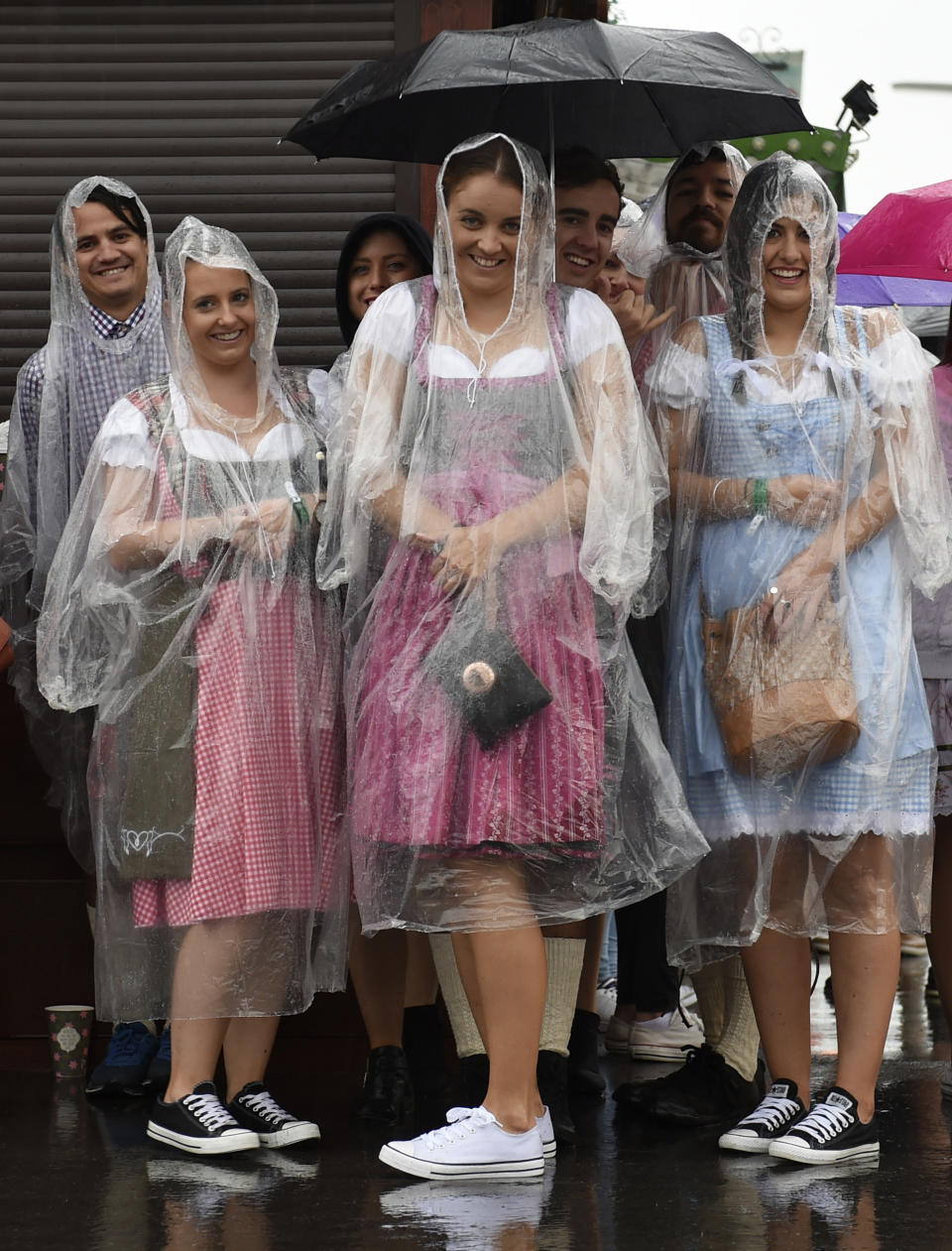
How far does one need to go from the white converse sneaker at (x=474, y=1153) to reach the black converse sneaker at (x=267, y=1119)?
30cm

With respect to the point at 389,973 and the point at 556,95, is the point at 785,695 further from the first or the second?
the point at 556,95

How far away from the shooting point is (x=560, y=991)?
3.43m

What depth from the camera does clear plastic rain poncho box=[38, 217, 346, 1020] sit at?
3.28 meters

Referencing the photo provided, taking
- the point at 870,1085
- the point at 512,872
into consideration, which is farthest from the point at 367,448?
the point at 870,1085

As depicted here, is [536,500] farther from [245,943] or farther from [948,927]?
[948,927]

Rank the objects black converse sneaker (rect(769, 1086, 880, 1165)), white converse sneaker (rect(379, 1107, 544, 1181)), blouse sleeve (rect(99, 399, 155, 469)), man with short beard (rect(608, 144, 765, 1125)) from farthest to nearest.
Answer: man with short beard (rect(608, 144, 765, 1125))
blouse sleeve (rect(99, 399, 155, 469))
black converse sneaker (rect(769, 1086, 880, 1165))
white converse sneaker (rect(379, 1107, 544, 1181))

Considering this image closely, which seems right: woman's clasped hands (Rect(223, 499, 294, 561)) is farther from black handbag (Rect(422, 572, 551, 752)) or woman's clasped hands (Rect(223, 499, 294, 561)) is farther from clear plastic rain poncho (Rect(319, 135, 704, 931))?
black handbag (Rect(422, 572, 551, 752))

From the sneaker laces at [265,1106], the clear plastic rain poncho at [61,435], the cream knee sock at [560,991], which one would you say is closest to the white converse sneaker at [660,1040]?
the cream knee sock at [560,991]

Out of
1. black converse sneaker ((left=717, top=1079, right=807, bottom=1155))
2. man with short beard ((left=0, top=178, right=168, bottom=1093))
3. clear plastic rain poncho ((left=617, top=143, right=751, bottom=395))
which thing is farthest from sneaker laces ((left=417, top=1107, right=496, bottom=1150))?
clear plastic rain poncho ((left=617, top=143, right=751, bottom=395))

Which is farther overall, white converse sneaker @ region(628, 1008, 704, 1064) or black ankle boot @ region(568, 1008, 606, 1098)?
white converse sneaker @ region(628, 1008, 704, 1064)

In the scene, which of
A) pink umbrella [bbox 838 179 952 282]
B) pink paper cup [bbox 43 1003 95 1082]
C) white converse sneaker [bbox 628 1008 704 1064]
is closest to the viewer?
pink paper cup [bbox 43 1003 95 1082]

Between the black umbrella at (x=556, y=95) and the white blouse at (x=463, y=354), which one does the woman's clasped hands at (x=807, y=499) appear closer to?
the white blouse at (x=463, y=354)

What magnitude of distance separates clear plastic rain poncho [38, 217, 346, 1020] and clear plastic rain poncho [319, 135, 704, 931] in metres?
0.18

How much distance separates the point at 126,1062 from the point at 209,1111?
1.93ft
